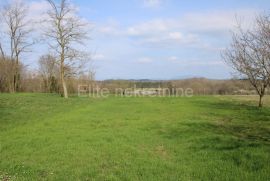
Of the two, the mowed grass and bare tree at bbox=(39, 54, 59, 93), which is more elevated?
bare tree at bbox=(39, 54, 59, 93)

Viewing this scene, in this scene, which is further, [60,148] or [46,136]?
[46,136]

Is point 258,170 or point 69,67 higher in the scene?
point 69,67

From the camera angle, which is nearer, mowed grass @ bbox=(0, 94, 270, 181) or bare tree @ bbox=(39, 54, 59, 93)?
mowed grass @ bbox=(0, 94, 270, 181)

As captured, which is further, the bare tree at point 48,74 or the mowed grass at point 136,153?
the bare tree at point 48,74

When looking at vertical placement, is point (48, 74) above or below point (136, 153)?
above

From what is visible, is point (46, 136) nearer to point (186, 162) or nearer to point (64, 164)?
point (64, 164)

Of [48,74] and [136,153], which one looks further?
[48,74]

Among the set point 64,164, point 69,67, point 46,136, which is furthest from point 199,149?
point 69,67

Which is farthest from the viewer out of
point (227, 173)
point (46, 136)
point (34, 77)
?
point (34, 77)

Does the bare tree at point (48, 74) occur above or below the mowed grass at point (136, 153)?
above

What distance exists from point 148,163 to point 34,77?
56950 mm

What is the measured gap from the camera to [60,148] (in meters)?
9.77

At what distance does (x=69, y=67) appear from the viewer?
4156cm

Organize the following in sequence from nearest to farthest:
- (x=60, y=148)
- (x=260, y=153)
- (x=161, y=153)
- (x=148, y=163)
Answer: (x=148, y=163), (x=260, y=153), (x=161, y=153), (x=60, y=148)
